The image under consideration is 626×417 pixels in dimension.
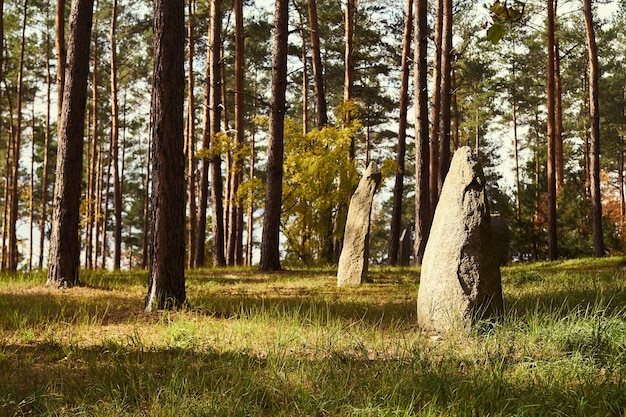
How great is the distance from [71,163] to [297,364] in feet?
21.7

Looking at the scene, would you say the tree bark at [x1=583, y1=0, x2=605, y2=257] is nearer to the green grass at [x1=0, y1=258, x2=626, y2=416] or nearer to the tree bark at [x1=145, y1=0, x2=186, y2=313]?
the green grass at [x1=0, y1=258, x2=626, y2=416]

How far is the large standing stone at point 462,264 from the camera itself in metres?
5.88

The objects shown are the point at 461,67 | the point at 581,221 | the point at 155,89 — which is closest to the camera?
the point at 155,89

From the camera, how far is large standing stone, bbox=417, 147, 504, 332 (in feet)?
19.3

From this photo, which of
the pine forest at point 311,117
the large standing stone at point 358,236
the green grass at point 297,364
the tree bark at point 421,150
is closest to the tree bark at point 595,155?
the pine forest at point 311,117

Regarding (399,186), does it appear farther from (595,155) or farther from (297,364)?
(297,364)

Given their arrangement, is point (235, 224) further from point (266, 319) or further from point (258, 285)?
point (266, 319)

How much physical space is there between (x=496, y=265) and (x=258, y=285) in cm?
486

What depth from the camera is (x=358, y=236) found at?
10.4 metres

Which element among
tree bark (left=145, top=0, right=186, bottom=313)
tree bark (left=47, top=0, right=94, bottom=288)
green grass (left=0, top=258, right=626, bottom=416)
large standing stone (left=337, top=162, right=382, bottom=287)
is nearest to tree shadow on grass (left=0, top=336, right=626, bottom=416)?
green grass (left=0, top=258, right=626, bottom=416)

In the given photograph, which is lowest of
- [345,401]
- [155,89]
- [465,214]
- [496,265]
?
[345,401]

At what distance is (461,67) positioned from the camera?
98.9 feet

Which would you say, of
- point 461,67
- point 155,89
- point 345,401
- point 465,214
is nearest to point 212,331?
point 345,401

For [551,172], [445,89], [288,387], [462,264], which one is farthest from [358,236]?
[551,172]
